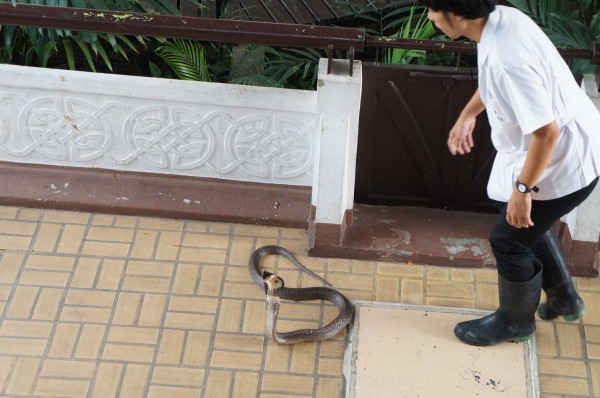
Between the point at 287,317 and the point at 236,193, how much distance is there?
30.4 inches

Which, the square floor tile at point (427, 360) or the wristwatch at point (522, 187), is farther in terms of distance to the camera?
the square floor tile at point (427, 360)

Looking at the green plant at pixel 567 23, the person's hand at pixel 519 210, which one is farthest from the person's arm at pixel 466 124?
the green plant at pixel 567 23

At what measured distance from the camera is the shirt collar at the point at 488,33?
3.27 m

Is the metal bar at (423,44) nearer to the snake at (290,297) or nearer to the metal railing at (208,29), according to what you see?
the metal railing at (208,29)

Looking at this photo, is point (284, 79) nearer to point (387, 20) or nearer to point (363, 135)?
point (363, 135)

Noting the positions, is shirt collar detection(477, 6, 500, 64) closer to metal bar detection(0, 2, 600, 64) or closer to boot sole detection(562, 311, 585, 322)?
metal bar detection(0, 2, 600, 64)

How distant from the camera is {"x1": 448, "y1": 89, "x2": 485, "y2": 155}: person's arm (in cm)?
384

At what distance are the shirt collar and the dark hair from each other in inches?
2.0

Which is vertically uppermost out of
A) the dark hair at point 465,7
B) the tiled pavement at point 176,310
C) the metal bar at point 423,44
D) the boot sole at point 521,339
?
the dark hair at point 465,7

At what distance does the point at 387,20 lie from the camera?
637cm

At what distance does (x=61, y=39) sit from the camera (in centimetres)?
546

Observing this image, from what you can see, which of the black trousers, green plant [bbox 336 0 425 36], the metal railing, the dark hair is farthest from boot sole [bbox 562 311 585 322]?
green plant [bbox 336 0 425 36]

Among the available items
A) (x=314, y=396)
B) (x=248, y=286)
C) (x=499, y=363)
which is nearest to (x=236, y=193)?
(x=248, y=286)

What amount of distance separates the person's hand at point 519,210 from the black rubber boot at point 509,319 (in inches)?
22.0
